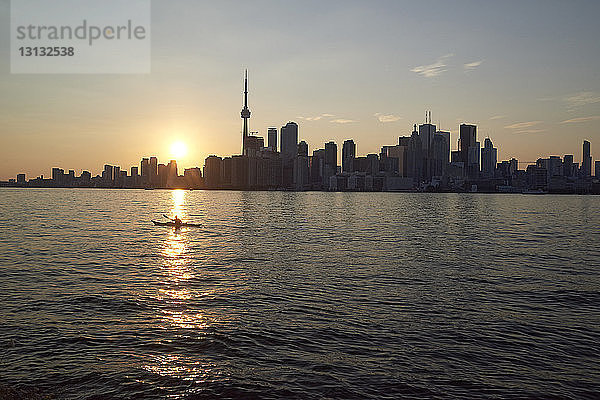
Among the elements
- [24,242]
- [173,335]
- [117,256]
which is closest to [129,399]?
[173,335]

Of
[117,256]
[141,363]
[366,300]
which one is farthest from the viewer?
[117,256]

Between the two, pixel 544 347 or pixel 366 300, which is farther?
pixel 366 300

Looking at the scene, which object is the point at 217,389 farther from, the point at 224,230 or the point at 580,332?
the point at 224,230

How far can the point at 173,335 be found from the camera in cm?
2478

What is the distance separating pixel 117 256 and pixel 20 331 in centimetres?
2936

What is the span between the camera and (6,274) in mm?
41375

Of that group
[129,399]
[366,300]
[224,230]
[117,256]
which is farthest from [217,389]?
[224,230]

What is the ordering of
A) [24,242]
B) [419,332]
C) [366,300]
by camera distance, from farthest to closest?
1. [24,242]
2. [366,300]
3. [419,332]

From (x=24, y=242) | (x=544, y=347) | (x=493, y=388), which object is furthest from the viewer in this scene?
(x=24, y=242)

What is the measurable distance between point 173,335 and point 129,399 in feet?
23.5

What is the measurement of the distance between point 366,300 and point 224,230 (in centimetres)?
6113

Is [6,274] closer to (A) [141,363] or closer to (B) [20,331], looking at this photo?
(B) [20,331]

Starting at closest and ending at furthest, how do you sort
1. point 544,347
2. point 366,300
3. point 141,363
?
1. point 141,363
2. point 544,347
3. point 366,300

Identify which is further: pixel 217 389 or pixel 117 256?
pixel 117 256
